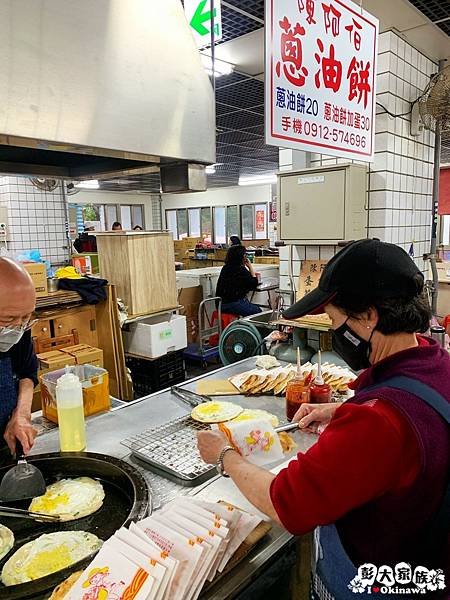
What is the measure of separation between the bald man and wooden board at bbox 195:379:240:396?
77cm

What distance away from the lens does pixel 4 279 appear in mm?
1453

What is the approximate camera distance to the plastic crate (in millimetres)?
4777

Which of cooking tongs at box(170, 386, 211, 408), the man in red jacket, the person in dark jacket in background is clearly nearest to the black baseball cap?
the man in red jacket

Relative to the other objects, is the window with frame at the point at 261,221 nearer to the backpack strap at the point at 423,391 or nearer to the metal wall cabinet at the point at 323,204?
the metal wall cabinet at the point at 323,204

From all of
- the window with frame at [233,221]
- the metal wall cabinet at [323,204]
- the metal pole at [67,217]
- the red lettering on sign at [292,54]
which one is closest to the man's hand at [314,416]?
the red lettering on sign at [292,54]

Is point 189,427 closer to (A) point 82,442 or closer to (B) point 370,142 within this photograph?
(A) point 82,442

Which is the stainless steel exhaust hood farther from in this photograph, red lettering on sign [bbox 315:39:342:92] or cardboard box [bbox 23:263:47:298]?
cardboard box [bbox 23:263:47:298]

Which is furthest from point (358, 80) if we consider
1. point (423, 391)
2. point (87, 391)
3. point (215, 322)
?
point (215, 322)

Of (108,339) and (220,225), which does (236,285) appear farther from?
(220,225)

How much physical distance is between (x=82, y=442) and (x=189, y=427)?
0.40 meters

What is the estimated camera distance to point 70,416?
5.12ft

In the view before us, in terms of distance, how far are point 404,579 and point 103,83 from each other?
128cm

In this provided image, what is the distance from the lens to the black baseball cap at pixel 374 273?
110 centimetres

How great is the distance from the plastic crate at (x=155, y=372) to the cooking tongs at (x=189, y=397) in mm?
2652
